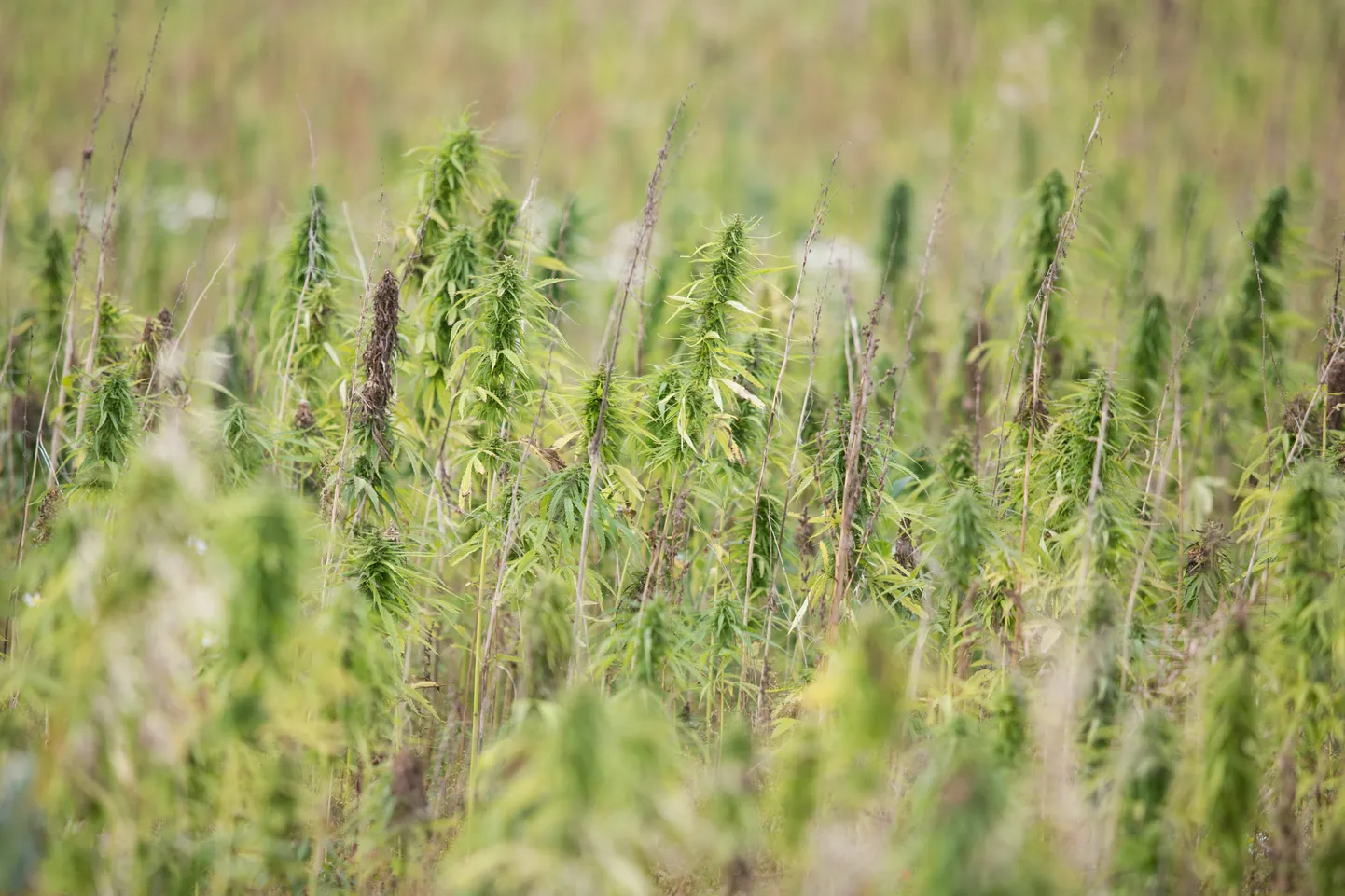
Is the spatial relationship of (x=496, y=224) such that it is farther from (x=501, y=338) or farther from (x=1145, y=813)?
(x=1145, y=813)

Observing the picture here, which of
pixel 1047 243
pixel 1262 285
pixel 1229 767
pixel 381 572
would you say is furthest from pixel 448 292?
pixel 1262 285

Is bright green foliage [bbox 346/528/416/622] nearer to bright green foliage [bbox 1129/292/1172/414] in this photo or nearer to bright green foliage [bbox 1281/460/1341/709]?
bright green foliage [bbox 1281/460/1341/709]

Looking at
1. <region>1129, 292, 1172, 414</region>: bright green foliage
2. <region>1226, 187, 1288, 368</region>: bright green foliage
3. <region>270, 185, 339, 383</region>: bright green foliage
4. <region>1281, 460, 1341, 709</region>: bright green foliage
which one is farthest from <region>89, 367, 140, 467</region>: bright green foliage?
<region>1226, 187, 1288, 368</region>: bright green foliage

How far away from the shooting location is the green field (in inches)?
82.4

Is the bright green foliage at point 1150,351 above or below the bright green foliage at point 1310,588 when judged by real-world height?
above

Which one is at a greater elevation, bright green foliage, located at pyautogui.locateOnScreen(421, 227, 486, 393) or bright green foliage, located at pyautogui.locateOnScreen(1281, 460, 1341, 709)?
bright green foliage, located at pyautogui.locateOnScreen(421, 227, 486, 393)

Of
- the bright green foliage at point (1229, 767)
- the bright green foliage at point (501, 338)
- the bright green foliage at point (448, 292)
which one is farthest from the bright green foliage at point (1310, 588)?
the bright green foliage at point (448, 292)

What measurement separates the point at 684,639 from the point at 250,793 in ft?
4.31

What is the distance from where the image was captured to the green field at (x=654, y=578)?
2.09m

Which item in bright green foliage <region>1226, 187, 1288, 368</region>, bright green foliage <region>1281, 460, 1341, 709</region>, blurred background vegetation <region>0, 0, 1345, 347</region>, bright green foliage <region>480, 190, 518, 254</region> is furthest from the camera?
blurred background vegetation <region>0, 0, 1345, 347</region>

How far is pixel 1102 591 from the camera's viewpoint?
273 cm

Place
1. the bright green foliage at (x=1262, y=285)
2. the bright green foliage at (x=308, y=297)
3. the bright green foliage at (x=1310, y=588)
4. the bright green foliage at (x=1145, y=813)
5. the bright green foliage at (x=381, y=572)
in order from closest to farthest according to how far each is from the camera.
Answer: the bright green foliage at (x=1145, y=813) < the bright green foliage at (x=1310, y=588) < the bright green foliage at (x=381, y=572) < the bright green foliage at (x=308, y=297) < the bright green foliage at (x=1262, y=285)

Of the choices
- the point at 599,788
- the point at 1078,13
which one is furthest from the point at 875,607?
the point at 1078,13

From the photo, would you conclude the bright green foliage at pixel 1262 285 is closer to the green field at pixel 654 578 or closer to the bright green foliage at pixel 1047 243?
the green field at pixel 654 578
